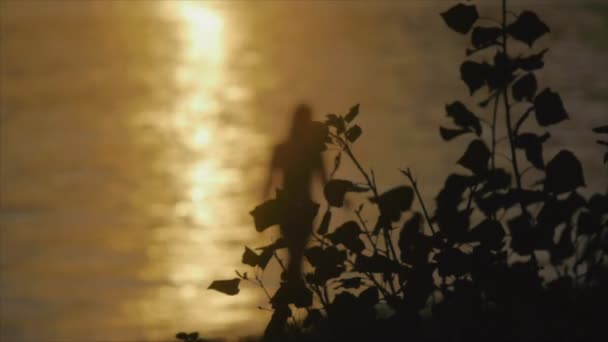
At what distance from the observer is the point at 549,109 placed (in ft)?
9.90

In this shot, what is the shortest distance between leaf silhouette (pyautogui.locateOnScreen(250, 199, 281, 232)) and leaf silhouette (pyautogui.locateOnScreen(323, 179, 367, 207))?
156 mm

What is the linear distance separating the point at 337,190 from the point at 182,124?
26.6 ft

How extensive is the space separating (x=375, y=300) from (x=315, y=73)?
8886 mm

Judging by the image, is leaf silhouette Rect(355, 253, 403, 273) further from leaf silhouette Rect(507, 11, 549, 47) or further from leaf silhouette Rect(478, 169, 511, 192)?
leaf silhouette Rect(507, 11, 549, 47)

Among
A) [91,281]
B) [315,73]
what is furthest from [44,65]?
[91,281]

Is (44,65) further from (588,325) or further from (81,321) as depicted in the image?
(588,325)

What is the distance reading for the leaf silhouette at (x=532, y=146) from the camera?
3.05 meters

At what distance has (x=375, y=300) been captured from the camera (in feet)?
10.5

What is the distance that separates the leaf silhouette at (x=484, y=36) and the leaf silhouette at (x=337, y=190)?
0.47 meters

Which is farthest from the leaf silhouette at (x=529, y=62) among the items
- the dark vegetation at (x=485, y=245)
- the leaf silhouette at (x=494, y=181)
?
the leaf silhouette at (x=494, y=181)

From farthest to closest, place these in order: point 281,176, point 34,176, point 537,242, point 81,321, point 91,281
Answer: point 34,176
point 281,176
point 91,281
point 81,321
point 537,242

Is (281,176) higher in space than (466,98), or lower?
lower

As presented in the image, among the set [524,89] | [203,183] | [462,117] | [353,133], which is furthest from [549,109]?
[203,183]

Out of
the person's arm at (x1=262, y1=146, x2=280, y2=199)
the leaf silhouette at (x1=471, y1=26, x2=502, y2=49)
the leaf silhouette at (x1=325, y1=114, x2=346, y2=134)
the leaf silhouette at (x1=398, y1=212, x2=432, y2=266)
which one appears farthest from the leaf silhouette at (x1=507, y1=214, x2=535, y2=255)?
the person's arm at (x1=262, y1=146, x2=280, y2=199)
